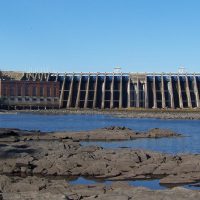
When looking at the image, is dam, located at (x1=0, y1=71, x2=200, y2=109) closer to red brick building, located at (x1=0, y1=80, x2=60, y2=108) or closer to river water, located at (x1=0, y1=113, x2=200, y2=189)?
red brick building, located at (x1=0, y1=80, x2=60, y2=108)

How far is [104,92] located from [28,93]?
2356 cm

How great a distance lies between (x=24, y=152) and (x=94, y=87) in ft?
423

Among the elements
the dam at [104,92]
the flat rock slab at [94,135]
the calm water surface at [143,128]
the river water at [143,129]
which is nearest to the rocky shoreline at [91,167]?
Result: the river water at [143,129]

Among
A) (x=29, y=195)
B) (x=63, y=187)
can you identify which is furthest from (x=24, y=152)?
→ (x=29, y=195)

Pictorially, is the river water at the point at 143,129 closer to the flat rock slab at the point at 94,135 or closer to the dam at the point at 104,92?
the flat rock slab at the point at 94,135

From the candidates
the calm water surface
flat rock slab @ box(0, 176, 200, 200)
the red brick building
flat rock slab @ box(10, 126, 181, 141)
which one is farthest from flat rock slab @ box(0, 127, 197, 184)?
the red brick building

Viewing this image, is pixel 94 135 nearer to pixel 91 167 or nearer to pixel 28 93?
pixel 91 167

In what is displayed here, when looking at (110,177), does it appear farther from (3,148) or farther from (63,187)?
(3,148)

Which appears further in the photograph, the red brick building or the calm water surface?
the red brick building

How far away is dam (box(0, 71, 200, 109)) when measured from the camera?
159 metres

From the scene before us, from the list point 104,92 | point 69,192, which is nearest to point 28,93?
point 104,92

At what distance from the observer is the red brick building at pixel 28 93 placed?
159250 millimetres

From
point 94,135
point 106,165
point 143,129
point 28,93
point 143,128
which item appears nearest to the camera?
point 106,165

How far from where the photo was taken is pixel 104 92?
160 m
